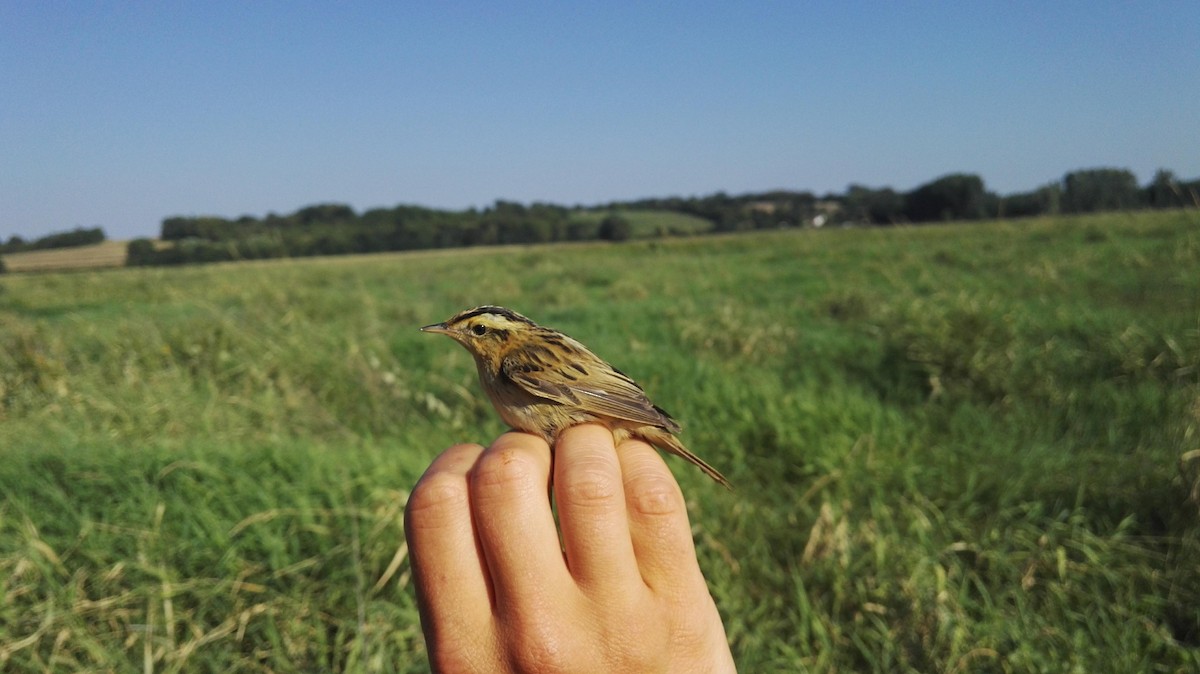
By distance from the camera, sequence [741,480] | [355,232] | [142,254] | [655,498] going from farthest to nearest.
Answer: [355,232] → [142,254] → [741,480] → [655,498]

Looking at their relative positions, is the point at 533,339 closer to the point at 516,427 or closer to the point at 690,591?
the point at 516,427

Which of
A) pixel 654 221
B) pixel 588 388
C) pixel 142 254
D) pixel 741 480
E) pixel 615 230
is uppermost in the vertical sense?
pixel 654 221

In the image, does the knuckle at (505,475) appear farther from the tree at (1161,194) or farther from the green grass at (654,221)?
the green grass at (654,221)

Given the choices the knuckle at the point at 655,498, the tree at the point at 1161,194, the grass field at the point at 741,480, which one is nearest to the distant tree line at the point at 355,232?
the grass field at the point at 741,480

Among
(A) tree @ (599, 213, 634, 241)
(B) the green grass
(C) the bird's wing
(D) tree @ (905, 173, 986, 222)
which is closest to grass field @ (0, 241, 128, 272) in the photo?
(C) the bird's wing

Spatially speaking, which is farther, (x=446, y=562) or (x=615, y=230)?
(x=615, y=230)

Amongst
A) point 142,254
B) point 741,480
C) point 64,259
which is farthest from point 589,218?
point 741,480

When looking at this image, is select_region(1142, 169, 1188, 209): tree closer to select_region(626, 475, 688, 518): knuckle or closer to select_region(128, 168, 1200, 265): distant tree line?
select_region(128, 168, 1200, 265): distant tree line

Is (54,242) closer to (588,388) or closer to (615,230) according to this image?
(588,388)
